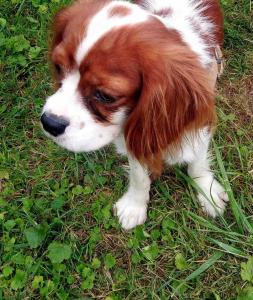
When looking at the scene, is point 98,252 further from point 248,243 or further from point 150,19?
point 150,19

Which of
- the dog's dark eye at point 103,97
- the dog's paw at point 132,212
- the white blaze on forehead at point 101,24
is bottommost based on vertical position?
the dog's paw at point 132,212

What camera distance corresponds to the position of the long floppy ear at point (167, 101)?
2.11 meters

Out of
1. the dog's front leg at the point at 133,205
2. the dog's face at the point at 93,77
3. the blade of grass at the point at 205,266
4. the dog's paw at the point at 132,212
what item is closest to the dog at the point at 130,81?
the dog's face at the point at 93,77

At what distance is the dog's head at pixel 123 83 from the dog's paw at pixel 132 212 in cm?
71

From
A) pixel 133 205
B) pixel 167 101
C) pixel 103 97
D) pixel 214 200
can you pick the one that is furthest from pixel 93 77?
pixel 214 200

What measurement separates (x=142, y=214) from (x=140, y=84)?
1.08 meters

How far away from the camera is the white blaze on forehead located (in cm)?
203

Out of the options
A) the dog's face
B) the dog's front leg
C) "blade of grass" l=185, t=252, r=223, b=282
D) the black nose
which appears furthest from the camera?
the dog's front leg

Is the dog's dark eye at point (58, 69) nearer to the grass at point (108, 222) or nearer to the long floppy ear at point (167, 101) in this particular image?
the long floppy ear at point (167, 101)

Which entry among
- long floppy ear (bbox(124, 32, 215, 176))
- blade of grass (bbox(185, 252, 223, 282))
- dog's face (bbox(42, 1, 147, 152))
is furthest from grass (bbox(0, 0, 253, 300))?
dog's face (bbox(42, 1, 147, 152))

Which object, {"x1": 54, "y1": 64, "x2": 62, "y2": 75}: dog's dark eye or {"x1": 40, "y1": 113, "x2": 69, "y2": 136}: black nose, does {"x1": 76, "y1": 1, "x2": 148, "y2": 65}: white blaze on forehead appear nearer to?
{"x1": 54, "y1": 64, "x2": 62, "y2": 75}: dog's dark eye

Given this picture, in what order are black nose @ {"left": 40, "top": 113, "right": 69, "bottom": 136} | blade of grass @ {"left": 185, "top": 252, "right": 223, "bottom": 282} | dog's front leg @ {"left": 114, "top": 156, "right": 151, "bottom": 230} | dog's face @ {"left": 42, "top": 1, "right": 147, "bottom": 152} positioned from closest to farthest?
dog's face @ {"left": 42, "top": 1, "right": 147, "bottom": 152}
black nose @ {"left": 40, "top": 113, "right": 69, "bottom": 136}
blade of grass @ {"left": 185, "top": 252, "right": 223, "bottom": 282}
dog's front leg @ {"left": 114, "top": 156, "right": 151, "bottom": 230}

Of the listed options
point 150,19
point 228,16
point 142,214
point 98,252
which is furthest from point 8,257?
point 228,16

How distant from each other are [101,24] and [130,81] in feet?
0.79
